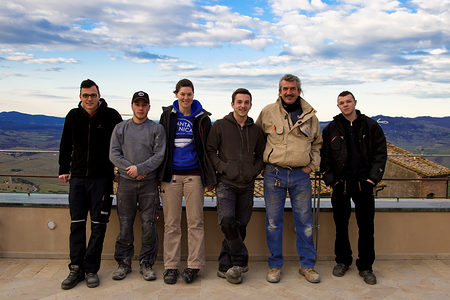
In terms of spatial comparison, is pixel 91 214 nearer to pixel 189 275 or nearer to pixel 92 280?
pixel 92 280

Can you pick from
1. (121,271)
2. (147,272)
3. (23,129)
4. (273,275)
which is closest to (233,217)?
(273,275)

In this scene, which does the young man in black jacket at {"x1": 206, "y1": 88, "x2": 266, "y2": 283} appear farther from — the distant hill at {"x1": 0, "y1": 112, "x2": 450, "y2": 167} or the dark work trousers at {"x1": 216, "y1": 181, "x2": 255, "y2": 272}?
the distant hill at {"x1": 0, "y1": 112, "x2": 450, "y2": 167}

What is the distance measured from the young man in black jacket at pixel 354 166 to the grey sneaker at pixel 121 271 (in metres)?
1.95

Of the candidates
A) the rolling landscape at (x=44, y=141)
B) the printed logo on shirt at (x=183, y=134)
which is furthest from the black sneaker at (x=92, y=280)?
the printed logo on shirt at (x=183, y=134)

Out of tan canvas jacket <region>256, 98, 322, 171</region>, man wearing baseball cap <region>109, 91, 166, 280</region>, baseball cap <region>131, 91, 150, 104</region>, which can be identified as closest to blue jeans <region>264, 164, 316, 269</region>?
tan canvas jacket <region>256, 98, 322, 171</region>

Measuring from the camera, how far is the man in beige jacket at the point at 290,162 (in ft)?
11.1

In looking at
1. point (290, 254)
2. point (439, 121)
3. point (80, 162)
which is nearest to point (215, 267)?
point (290, 254)

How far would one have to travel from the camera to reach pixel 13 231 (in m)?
4.02

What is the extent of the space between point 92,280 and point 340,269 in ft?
7.47

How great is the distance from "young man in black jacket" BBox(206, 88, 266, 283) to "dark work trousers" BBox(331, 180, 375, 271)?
84 centimetres

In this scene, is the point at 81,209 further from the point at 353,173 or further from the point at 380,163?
→ the point at 380,163

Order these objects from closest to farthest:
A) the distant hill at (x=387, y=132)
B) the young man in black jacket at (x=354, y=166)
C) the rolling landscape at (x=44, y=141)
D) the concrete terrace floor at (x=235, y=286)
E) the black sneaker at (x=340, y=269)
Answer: the concrete terrace floor at (x=235, y=286) → the young man in black jacket at (x=354, y=166) → the black sneaker at (x=340, y=269) → the rolling landscape at (x=44, y=141) → the distant hill at (x=387, y=132)

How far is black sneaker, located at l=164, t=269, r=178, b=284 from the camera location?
134 inches

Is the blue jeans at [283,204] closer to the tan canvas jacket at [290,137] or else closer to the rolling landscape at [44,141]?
the tan canvas jacket at [290,137]
